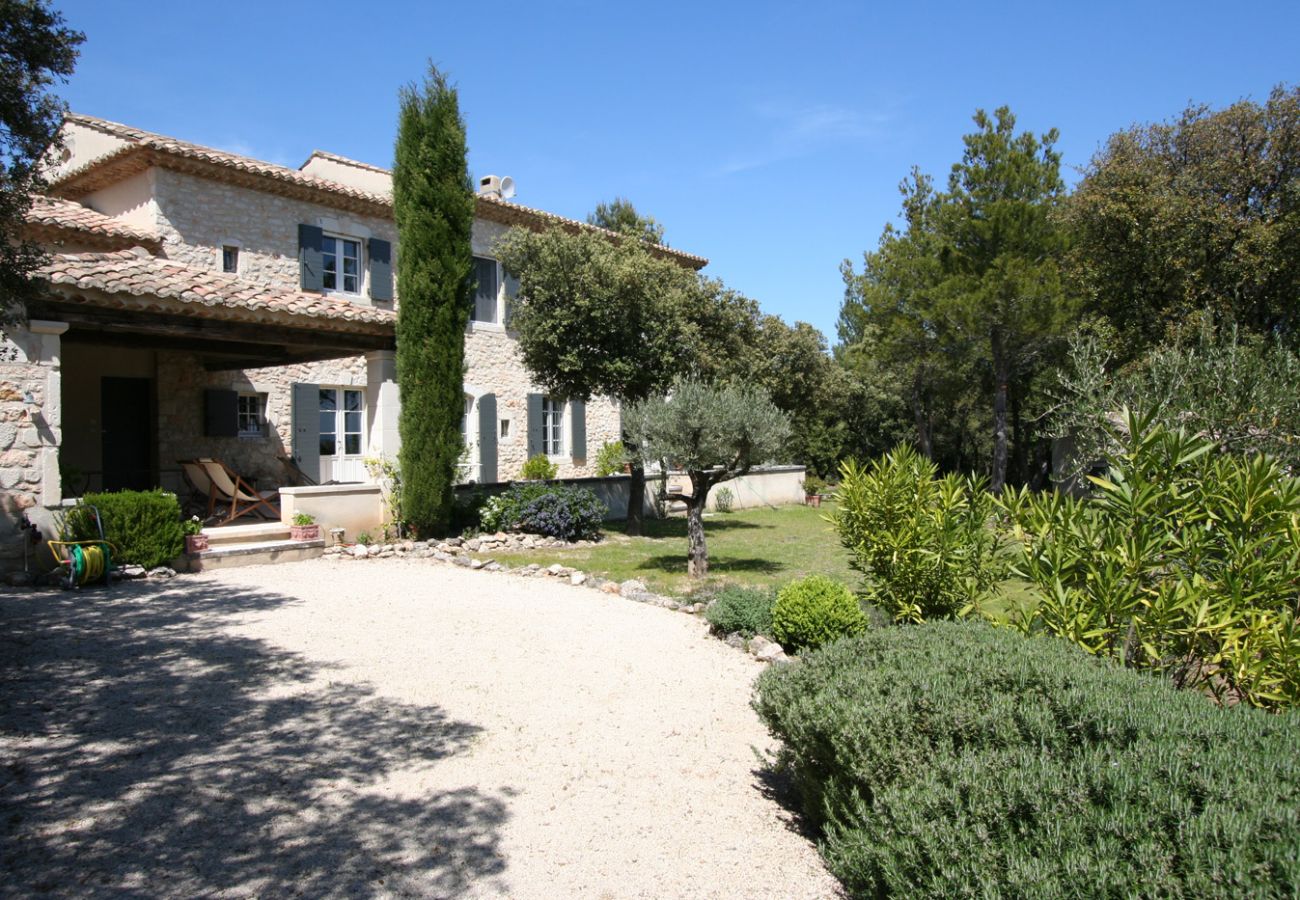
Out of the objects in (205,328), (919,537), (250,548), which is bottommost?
(250,548)

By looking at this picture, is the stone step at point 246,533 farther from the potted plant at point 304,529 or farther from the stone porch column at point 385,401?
the stone porch column at point 385,401

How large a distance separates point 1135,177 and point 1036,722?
1671 cm

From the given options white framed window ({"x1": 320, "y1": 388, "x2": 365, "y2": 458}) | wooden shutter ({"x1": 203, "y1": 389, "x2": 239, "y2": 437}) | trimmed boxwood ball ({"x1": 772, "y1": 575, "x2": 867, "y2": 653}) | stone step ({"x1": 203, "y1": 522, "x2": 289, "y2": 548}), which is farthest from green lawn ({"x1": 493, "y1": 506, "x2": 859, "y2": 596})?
wooden shutter ({"x1": 203, "y1": 389, "x2": 239, "y2": 437})

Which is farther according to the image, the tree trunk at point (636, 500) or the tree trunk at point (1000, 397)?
the tree trunk at point (1000, 397)

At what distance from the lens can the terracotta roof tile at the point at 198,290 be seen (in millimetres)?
9398

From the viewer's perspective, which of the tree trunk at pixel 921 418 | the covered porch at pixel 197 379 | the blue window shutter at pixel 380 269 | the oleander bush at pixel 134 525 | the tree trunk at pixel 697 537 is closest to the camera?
the oleander bush at pixel 134 525

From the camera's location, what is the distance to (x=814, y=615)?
21.4 feet

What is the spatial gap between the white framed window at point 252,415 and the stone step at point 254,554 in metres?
4.72

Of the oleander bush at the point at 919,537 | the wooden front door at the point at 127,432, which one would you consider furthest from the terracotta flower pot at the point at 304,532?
the oleander bush at the point at 919,537

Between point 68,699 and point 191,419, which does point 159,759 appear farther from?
point 191,419

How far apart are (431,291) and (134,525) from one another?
5.41 metres

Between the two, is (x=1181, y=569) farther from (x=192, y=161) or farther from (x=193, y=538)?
(x=192, y=161)

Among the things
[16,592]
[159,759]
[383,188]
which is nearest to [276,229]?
[383,188]

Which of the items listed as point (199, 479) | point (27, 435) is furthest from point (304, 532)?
point (27, 435)
